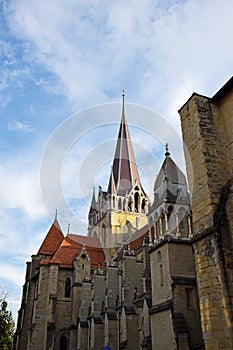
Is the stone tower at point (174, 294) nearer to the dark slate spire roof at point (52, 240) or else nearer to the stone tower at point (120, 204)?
the dark slate spire roof at point (52, 240)

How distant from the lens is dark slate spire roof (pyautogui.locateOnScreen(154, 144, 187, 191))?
27078 millimetres

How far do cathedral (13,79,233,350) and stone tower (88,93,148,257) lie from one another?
0.14 m

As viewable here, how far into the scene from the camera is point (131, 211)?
44125mm

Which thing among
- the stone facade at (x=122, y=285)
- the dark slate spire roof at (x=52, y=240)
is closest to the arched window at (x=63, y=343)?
the stone facade at (x=122, y=285)

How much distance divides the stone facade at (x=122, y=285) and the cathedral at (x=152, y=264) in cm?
6

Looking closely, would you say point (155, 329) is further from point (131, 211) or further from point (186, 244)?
point (131, 211)

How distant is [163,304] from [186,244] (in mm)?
3467

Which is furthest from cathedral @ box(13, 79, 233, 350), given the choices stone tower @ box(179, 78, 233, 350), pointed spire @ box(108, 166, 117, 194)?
pointed spire @ box(108, 166, 117, 194)

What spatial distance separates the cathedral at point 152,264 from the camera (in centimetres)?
945

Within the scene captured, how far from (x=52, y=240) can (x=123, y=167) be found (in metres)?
14.9

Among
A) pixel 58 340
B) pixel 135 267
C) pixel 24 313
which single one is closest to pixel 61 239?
pixel 24 313

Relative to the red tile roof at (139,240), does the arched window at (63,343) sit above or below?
below

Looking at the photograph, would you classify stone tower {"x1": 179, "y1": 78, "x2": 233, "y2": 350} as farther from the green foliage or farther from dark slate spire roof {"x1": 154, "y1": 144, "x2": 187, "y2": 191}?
the green foliage

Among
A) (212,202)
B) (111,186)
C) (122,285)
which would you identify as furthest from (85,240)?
(212,202)
